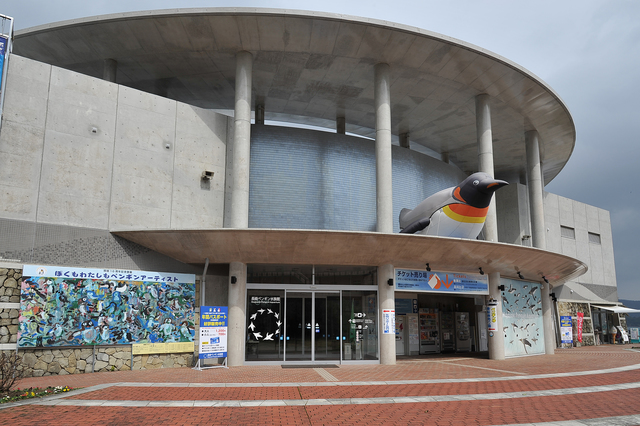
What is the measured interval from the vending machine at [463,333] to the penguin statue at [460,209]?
20.6ft

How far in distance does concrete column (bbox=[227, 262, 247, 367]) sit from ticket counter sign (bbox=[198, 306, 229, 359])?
49 centimetres

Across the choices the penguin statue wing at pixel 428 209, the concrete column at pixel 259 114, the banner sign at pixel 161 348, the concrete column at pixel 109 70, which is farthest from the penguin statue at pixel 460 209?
the concrete column at pixel 109 70

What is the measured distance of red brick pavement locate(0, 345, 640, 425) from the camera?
842 centimetres

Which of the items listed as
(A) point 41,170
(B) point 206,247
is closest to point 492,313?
(B) point 206,247

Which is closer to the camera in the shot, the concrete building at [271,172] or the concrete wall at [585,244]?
the concrete building at [271,172]

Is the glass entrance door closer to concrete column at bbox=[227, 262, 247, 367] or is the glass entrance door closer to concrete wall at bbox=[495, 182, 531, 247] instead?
concrete column at bbox=[227, 262, 247, 367]

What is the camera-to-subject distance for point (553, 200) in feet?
114

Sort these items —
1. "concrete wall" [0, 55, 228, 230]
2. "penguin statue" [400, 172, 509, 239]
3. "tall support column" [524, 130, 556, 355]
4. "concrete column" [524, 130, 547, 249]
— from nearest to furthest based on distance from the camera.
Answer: "concrete wall" [0, 55, 228, 230] → "penguin statue" [400, 172, 509, 239] → "tall support column" [524, 130, 556, 355] → "concrete column" [524, 130, 547, 249]

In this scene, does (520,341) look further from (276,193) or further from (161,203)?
(161,203)

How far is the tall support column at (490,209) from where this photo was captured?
65.0 feet

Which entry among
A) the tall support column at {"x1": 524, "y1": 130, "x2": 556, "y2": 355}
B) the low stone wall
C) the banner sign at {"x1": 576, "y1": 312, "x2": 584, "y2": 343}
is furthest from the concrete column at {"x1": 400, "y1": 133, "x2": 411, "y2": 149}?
the low stone wall

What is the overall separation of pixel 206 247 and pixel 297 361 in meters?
5.13

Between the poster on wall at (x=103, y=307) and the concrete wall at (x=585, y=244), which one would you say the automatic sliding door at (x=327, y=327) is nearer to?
the poster on wall at (x=103, y=307)

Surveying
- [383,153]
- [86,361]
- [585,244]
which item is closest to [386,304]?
→ [383,153]
